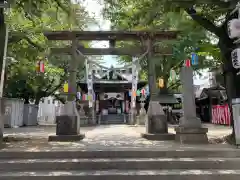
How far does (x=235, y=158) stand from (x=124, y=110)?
2399 cm

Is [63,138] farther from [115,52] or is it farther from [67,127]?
[115,52]

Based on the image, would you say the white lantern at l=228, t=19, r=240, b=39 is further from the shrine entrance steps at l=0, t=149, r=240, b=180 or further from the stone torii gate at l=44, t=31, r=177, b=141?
the stone torii gate at l=44, t=31, r=177, b=141

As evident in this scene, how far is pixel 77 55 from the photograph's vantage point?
10.7 metres

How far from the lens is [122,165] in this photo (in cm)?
580

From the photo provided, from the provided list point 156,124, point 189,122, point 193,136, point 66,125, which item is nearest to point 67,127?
point 66,125

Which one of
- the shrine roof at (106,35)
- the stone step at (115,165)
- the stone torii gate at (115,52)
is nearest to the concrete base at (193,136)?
the stone torii gate at (115,52)

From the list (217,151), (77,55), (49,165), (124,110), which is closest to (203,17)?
(217,151)

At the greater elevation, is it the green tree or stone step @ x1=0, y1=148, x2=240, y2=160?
the green tree

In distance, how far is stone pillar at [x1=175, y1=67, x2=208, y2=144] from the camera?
8.35 metres

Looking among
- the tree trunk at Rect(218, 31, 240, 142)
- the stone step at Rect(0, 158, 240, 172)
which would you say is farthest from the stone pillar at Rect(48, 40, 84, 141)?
the tree trunk at Rect(218, 31, 240, 142)

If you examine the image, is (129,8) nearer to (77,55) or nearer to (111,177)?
(77,55)

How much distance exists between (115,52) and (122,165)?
641 centimetres

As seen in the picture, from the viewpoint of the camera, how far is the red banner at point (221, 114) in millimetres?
20297

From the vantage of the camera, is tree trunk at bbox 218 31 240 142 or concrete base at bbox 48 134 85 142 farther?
concrete base at bbox 48 134 85 142
